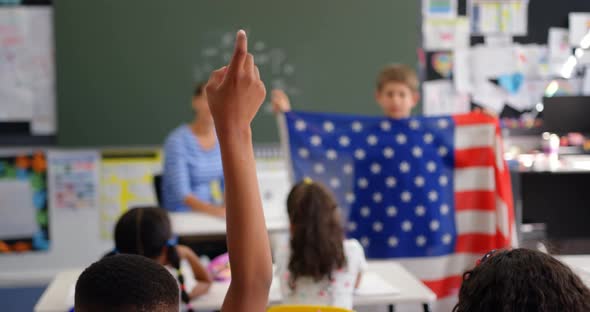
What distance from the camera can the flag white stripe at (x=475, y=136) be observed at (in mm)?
3803

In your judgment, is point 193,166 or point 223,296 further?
point 193,166

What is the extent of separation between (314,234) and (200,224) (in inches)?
53.1

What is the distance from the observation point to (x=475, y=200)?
381 cm

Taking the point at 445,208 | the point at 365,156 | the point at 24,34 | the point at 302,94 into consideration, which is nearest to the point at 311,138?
the point at 365,156

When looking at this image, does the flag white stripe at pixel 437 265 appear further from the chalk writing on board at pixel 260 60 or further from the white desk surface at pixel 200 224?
the chalk writing on board at pixel 260 60

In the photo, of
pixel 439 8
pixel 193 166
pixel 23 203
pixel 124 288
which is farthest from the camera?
pixel 439 8

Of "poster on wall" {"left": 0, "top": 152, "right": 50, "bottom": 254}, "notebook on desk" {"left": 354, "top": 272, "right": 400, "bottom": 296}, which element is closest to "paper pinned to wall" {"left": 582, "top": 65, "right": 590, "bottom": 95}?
"notebook on desk" {"left": 354, "top": 272, "right": 400, "bottom": 296}

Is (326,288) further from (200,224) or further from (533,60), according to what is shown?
(533,60)

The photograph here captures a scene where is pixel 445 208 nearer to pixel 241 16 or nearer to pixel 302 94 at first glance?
pixel 302 94

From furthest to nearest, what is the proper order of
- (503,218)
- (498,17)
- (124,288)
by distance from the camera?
(498,17)
(503,218)
(124,288)

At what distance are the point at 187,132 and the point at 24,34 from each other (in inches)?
65.6

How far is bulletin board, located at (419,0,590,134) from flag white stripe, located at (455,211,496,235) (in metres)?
2.06

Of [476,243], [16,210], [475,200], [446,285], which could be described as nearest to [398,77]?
[475,200]

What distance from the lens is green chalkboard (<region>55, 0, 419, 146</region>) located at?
5.14 metres
